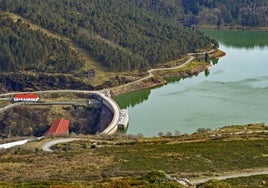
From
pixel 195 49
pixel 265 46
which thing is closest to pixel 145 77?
pixel 195 49

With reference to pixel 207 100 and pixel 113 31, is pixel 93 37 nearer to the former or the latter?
pixel 113 31

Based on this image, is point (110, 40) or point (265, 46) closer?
point (110, 40)

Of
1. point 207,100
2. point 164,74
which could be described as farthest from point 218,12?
point 207,100

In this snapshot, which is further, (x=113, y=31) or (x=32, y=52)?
(x=113, y=31)

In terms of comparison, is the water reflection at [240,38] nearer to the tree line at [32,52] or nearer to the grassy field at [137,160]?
the tree line at [32,52]

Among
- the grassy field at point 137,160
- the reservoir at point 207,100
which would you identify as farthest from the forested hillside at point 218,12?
the grassy field at point 137,160

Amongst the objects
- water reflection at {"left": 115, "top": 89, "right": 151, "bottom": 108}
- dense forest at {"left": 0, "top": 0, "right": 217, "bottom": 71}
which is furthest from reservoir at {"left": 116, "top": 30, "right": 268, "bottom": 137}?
dense forest at {"left": 0, "top": 0, "right": 217, "bottom": 71}

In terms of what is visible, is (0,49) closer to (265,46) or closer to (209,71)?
(209,71)
